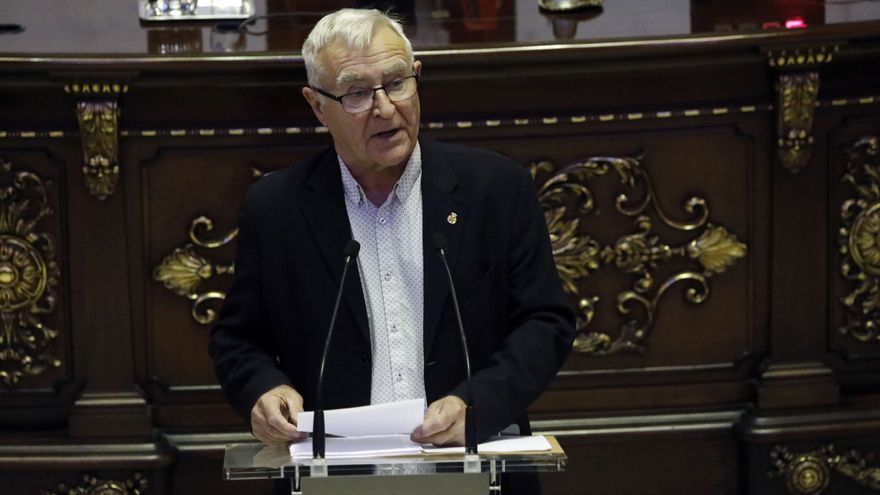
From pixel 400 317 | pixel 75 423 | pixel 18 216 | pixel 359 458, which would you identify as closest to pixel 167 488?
pixel 75 423

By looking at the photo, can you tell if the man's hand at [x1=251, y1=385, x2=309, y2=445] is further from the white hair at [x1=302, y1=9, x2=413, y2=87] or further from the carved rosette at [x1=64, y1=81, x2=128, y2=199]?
the carved rosette at [x1=64, y1=81, x2=128, y2=199]

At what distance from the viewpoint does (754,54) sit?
14.1 feet

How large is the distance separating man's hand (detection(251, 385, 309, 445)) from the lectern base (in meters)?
0.18

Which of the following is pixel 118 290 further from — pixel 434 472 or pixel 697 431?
pixel 434 472

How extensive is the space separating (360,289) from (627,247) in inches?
62.8

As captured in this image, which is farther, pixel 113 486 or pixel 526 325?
pixel 113 486

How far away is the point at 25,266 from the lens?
14.2 ft

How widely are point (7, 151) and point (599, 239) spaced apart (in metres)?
1.52

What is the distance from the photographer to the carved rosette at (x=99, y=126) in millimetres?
4176

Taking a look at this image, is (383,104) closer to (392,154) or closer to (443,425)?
(392,154)

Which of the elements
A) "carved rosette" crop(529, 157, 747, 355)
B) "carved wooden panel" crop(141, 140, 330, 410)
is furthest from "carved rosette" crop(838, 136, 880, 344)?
"carved wooden panel" crop(141, 140, 330, 410)

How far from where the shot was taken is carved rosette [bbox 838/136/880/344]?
4.46 meters

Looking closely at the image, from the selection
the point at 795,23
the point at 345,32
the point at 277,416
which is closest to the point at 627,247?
the point at 795,23

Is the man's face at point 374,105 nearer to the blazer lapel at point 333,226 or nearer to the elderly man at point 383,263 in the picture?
the elderly man at point 383,263
